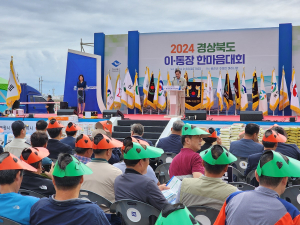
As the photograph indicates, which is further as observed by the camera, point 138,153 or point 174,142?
point 174,142

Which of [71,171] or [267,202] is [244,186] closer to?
[267,202]

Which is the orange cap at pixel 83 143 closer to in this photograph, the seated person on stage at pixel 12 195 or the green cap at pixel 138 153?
the green cap at pixel 138 153

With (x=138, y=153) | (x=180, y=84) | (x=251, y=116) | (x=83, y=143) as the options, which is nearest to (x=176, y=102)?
(x=180, y=84)

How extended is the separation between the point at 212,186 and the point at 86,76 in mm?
13110

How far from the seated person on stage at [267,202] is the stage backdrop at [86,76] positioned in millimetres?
13211

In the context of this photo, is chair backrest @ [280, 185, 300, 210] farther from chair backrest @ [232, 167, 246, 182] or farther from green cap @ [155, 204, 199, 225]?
green cap @ [155, 204, 199, 225]

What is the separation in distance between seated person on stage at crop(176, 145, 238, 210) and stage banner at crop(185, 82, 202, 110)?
1036cm

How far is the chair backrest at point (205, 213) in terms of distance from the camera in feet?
7.73

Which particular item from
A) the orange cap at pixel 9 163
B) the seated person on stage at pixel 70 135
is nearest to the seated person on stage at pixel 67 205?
the orange cap at pixel 9 163

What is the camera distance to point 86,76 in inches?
592

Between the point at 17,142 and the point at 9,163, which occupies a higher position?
the point at 9,163

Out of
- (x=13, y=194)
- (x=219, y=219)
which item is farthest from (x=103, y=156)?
(x=219, y=219)

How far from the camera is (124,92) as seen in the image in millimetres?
14617

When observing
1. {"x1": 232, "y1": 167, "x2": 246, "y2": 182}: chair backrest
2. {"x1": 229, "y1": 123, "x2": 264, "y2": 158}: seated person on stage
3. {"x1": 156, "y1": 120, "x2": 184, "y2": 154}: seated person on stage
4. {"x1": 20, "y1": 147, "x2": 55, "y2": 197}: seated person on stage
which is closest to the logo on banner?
{"x1": 156, "y1": 120, "x2": 184, "y2": 154}: seated person on stage
